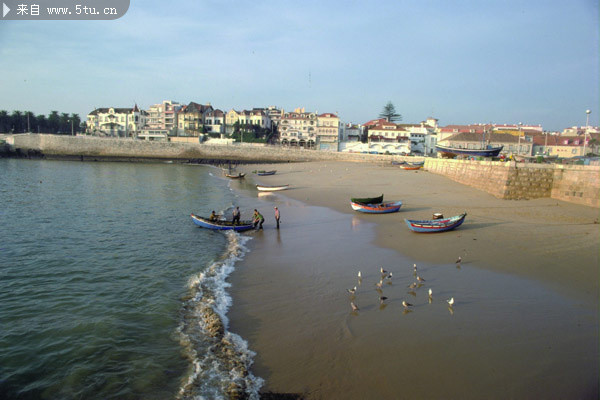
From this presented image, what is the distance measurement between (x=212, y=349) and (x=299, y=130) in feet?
302

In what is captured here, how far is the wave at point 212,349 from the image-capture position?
7405 mm

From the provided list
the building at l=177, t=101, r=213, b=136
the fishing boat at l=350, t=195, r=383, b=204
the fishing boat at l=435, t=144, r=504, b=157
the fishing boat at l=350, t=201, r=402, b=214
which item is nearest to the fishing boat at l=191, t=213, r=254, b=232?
the fishing boat at l=350, t=195, r=383, b=204

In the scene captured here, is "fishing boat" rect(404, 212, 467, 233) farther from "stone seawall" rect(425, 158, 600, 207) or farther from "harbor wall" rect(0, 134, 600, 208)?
"harbor wall" rect(0, 134, 600, 208)

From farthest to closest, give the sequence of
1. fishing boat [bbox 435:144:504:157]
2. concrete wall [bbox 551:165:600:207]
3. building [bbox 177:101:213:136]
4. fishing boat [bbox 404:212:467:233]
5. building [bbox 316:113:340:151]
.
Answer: building [bbox 177:101:213:136], building [bbox 316:113:340:151], fishing boat [bbox 435:144:504:157], concrete wall [bbox 551:165:600:207], fishing boat [bbox 404:212:467:233]

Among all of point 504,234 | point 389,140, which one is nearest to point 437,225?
point 504,234

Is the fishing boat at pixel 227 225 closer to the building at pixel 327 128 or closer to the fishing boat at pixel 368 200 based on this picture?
the fishing boat at pixel 368 200

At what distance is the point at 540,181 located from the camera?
25.2 m

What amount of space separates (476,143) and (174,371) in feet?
231

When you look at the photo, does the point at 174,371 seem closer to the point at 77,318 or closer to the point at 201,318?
the point at 201,318

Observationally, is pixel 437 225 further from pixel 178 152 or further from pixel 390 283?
pixel 178 152

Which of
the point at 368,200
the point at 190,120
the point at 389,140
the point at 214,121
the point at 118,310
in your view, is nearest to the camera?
the point at 118,310

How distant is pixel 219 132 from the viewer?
10781 centimetres

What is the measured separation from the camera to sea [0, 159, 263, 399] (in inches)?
307

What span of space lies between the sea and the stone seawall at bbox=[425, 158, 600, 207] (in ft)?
63.2
